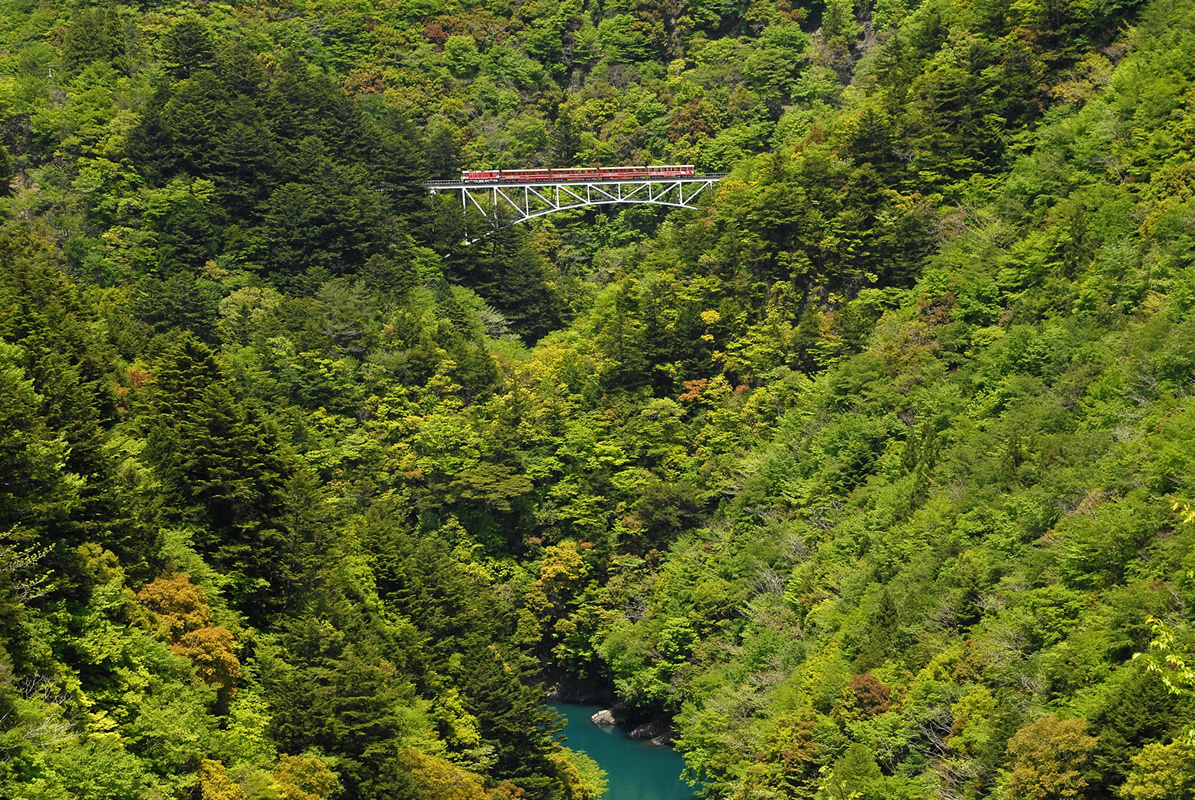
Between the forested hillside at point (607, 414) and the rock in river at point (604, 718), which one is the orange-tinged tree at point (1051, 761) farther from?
the rock in river at point (604, 718)

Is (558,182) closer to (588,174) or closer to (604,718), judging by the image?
(588,174)

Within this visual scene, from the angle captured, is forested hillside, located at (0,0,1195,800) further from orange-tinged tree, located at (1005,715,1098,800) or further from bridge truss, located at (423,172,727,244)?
bridge truss, located at (423,172,727,244)

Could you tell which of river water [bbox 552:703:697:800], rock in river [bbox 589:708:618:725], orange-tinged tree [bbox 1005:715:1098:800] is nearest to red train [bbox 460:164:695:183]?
rock in river [bbox 589:708:618:725]

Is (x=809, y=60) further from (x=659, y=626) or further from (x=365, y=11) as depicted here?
(x=659, y=626)

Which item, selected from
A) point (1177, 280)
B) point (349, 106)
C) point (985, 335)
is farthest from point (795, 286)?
point (349, 106)

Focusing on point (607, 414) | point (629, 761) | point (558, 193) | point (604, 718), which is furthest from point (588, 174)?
point (629, 761)
